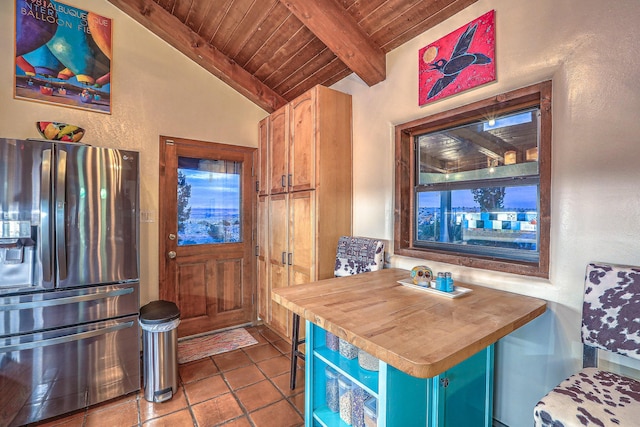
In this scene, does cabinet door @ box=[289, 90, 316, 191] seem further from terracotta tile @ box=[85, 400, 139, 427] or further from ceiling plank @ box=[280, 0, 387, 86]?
terracotta tile @ box=[85, 400, 139, 427]

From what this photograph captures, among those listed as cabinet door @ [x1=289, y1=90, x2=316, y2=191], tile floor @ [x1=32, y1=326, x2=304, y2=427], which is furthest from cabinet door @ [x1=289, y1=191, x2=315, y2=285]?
tile floor @ [x1=32, y1=326, x2=304, y2=427]

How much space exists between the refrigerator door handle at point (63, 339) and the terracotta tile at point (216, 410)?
820 millimetres

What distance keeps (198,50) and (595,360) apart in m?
3.91

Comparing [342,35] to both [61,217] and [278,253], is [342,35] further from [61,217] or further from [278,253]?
[61,217]

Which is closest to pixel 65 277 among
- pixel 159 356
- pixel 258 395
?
pixel 159 356

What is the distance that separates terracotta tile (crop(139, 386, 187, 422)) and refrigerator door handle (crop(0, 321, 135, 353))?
0.59 meters

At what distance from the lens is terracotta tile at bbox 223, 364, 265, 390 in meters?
2.32

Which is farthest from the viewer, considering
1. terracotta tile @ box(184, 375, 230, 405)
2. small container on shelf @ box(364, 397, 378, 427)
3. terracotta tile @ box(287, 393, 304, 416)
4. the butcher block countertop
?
terracotta tile @ box(184, 375, 230, 405)

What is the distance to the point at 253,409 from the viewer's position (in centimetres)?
202

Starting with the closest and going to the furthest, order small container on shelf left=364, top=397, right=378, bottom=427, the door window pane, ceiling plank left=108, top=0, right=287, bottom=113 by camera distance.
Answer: small container on shelf left=364, top=397, right=378, bottom=427 < ceiling plank left=108, top=0, right=287, bottom=113 < the door window pane

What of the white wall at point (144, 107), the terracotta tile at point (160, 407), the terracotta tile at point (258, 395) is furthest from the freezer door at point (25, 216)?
the terracotta tile at point (258, 395)

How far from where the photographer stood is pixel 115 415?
6.48ft

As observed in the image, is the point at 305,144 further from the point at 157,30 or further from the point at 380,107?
the point at 157,30

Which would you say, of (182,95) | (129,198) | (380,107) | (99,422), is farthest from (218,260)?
(380,107)
